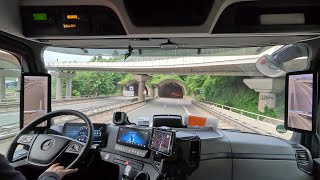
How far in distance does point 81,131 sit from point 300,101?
1991mm

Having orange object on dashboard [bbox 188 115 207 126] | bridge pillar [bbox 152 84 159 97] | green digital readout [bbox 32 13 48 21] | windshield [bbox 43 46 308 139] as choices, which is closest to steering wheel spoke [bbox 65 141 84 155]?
windshield [bbox 43 46 308 139]

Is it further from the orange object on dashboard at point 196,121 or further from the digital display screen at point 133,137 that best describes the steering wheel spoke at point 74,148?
the orange object on dashboard at point 196,121

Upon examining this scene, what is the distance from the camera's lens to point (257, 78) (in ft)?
9.69

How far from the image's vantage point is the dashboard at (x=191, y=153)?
201 centimetres

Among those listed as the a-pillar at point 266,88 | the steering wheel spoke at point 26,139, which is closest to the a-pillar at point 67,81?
the steering wheel spoke at point 26,139

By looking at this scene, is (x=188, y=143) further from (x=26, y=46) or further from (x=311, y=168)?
(x=26, y=46)

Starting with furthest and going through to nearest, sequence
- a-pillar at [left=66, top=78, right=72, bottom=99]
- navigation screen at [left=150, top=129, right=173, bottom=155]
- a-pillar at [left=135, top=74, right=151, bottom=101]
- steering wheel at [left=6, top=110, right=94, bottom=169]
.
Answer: a-pillar at [left=135, top=74, right=151, bottom=101] → a-pillar at [left=66, top=78, right=72, bottom=99] → navigation screen at [left=150, top=129, right=173, bottom=155] → steering wheel at [left=6, top=110, right=94, bottom=169]

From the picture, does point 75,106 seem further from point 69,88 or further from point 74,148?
point 74,148

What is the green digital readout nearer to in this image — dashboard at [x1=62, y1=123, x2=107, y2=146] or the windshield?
the windshield

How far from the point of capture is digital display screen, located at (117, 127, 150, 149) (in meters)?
2.17

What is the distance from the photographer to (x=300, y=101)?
2.63 meters

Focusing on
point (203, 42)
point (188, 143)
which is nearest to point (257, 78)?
point (203, 42)

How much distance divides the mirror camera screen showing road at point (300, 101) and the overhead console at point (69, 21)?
1636mm

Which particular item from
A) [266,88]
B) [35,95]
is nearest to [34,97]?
[35,95]
